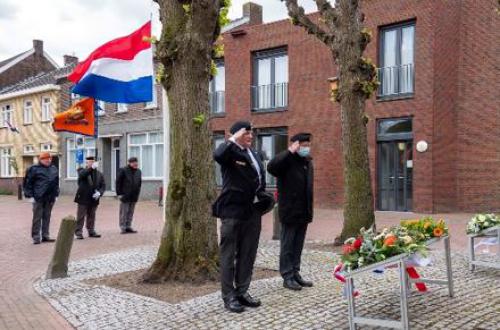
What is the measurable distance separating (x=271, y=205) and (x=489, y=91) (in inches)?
577

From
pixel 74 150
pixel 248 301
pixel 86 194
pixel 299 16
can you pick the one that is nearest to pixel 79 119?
pixel 86 194

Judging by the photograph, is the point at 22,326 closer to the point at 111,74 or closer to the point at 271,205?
the point at 271,205

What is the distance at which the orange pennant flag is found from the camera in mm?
11062

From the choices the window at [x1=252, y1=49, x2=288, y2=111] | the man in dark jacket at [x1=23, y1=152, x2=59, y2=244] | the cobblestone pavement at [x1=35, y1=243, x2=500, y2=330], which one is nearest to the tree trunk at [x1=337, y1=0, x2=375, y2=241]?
the cobblestone pavement at [x1=35, y1=243, x2=500, y2=330]

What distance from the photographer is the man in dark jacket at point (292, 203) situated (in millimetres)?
6453

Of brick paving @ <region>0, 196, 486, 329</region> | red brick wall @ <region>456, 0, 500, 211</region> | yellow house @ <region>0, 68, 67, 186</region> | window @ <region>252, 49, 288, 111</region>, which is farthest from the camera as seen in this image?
yellow house @ <region>0, 68, 67, 186</region>

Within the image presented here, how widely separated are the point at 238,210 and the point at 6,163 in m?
36.6

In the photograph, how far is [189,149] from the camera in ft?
23.8

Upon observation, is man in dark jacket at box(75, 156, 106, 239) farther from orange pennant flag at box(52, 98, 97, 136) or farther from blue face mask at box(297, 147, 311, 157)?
blue face mask at box(297, 147, 311, 157)

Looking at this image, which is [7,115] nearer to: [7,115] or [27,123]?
[7,115]

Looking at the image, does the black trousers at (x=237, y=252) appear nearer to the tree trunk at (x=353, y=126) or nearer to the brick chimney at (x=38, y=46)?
the tree trunk at (x=353, y=126)

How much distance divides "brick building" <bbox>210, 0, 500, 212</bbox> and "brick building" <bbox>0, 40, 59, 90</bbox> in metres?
28.8

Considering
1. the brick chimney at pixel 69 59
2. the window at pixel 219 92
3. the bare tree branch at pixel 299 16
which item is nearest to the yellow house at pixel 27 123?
the brick chimney at pixel 69 59

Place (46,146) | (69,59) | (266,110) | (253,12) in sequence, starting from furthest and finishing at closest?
(69,59)
(46,146)
(253,12)
(266,110)
